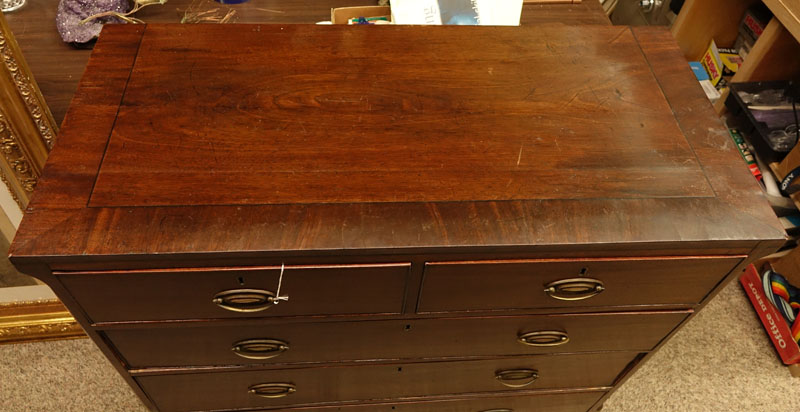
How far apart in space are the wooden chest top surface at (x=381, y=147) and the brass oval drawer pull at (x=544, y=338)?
0.94 feet

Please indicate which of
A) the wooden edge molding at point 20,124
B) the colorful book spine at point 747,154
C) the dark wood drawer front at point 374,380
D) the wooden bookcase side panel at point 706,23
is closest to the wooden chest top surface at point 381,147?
the wooden edge molding at point 20,124

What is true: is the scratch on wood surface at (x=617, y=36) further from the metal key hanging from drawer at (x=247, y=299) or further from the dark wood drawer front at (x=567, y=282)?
the metal key hanging from drawer at (x=247, y=299)

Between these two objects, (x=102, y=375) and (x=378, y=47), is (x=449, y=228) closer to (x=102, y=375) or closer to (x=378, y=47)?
(x=378, y=47)

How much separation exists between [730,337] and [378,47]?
1279 mm

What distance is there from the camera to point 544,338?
100cm

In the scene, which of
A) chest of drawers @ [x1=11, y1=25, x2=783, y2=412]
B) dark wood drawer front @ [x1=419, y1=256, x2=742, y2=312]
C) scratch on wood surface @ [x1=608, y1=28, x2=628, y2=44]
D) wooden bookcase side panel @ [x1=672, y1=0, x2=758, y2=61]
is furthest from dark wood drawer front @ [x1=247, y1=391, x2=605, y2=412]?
wooden bookcase side panel @ [x1=672, y1=0, x2=758, y2=61]

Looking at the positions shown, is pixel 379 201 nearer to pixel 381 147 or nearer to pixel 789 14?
pixel 381 147

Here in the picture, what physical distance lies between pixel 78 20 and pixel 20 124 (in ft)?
0.75

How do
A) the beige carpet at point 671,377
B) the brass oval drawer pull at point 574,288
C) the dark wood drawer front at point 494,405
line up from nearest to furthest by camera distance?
the brass oval drawer pull at point 574,288
the dark wood drawer front at point 494,405
the beige carpet at point 671,377

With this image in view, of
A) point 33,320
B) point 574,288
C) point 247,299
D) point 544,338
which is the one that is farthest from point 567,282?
point 33,320

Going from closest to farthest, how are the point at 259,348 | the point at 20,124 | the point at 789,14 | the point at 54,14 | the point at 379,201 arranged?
the point at 379,201
the point at 259,348
the point at 20,124
the point at 54,14
the point at 789,14

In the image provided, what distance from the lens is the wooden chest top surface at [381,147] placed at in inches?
28.8

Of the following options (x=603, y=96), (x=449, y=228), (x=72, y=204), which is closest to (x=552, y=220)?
(x=449, y=228)

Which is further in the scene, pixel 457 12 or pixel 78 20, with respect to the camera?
pixel 78 20
